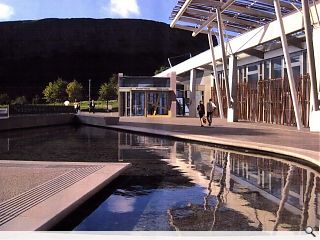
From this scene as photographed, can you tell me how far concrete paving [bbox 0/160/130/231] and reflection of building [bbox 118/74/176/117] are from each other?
32.5 metres

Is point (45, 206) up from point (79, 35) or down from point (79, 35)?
down

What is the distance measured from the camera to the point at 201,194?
7176 mm

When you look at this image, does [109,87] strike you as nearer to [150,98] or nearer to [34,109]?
[34,109]

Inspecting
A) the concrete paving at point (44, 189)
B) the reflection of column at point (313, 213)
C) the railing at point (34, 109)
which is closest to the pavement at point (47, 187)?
the concrete paving at point (44, 189)

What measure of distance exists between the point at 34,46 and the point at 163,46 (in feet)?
6.41

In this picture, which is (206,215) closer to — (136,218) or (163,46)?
(136,218)

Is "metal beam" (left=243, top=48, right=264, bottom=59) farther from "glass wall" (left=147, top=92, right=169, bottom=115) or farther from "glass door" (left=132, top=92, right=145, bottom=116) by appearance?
"glass door" (left=132, top=92, right=145, bottom=116)

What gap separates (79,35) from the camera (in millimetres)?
7066

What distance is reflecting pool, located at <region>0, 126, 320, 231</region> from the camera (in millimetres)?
5352

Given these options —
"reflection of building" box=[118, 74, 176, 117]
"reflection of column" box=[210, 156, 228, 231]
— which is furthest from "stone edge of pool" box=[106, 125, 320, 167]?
"reflection of building" box=[118, 74, 176, 117]

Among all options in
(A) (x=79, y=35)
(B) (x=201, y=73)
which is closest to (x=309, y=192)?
(A) (x=79, y=35)

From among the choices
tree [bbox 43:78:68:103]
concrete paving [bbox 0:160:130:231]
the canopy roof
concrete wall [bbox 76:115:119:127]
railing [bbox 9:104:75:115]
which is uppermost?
the canopy roof

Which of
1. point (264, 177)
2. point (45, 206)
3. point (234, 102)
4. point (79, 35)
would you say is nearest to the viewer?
point (45, 206)

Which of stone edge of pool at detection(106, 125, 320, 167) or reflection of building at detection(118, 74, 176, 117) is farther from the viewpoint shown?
reflection of building at detection(118, 74, 176, 117)
